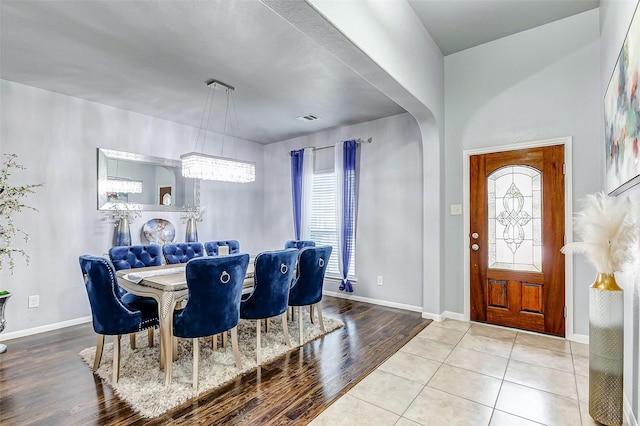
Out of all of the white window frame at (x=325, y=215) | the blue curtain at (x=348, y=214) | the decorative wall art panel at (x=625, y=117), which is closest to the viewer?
the decorative wall art panel at (x=625, y=117)

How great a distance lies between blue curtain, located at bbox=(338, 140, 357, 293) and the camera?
4977 millimetres

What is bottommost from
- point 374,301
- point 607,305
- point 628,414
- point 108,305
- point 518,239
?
point 374,301

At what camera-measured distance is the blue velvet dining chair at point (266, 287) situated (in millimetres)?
2779

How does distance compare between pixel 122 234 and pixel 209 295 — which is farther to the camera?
pixel 122 234

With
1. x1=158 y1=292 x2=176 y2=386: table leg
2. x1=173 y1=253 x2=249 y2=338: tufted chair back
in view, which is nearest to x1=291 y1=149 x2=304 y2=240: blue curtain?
x1=173 y1=253 x2=249 y2=338: tufted chair back

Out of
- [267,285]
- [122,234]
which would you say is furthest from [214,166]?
[122,234]

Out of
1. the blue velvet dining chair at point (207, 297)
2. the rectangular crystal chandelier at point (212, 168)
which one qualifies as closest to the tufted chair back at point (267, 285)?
the blue velvet dining chair at point (207, 297)

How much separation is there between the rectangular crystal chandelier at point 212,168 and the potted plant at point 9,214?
5.46ft

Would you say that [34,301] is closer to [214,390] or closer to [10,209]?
[10,209]

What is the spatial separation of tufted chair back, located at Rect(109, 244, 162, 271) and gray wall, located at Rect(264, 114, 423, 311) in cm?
271

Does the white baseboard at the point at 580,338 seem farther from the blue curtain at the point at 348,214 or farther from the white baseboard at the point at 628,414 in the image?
the blue curtain at the point at 348,214

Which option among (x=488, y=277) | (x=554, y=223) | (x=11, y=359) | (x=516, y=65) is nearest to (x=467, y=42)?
(x=516, y=65)

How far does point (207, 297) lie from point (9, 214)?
106 inches

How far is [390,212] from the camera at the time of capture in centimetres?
471
